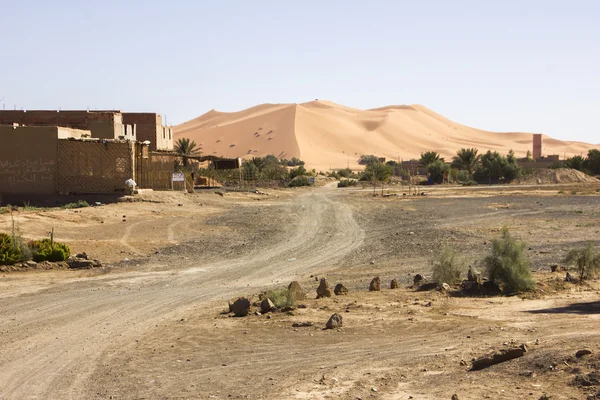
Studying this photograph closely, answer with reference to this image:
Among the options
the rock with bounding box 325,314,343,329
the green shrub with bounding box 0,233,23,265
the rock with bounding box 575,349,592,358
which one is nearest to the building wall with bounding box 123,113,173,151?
the green shrub with bounding box 0,233,23,265

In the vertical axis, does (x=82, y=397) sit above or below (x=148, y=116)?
below

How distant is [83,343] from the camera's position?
11.3 m

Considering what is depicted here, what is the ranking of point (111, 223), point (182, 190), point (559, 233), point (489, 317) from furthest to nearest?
1. point (182, 190)
2. point (111, 223)
3. point (559, 233)
4. point (489, 317)

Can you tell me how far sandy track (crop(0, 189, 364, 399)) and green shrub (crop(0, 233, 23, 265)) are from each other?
2.19 metres

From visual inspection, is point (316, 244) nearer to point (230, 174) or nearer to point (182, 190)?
point (182, 190)

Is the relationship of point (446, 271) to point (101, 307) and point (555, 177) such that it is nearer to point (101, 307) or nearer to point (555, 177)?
point (101, 307)

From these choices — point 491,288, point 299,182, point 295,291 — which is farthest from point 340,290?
point 299,182

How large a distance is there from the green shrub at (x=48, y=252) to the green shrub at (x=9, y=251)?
0.42 m

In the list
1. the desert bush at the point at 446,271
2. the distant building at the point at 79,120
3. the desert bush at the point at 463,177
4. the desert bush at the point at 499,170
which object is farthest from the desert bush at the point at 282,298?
the desert bush at the point at 463,177

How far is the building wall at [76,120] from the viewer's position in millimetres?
41719

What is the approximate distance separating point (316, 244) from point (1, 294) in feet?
36.4

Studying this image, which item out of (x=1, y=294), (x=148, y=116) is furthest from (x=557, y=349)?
(x=148, y=116)

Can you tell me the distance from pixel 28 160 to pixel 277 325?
81.1 feet

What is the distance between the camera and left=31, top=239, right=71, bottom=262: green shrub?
1994 cm
